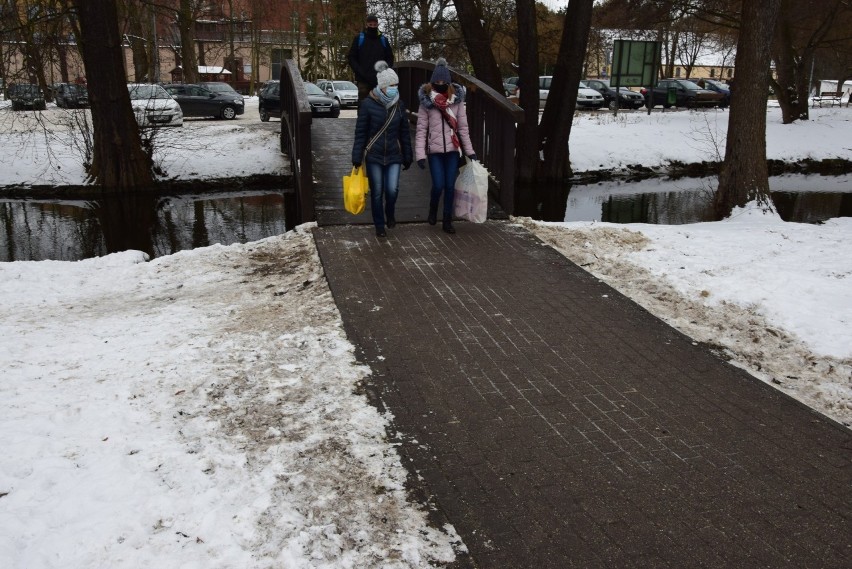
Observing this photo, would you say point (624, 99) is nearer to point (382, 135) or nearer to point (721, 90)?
point (721, 90)

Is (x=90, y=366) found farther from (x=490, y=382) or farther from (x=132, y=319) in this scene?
(x=490, y=382)

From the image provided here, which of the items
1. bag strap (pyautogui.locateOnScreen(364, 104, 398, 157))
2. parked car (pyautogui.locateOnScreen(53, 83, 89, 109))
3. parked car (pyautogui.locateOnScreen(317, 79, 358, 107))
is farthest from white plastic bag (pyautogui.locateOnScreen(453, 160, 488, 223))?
parked car (pyautogui.locateOnScreen(317, 79, 358, 107))

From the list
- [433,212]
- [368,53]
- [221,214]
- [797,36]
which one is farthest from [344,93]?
[433,212]

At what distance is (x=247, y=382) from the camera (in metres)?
4.93

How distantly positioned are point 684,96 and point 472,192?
3051cm

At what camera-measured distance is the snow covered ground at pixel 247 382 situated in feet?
11.2

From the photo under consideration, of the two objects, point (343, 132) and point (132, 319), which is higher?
point (343, 132)

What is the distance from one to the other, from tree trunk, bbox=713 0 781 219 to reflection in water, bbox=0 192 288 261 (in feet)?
24.2

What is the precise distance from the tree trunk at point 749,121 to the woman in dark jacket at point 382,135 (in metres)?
5.67

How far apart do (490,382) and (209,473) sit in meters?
1.84

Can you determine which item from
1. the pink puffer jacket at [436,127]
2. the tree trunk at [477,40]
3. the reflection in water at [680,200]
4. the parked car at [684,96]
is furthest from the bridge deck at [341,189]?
the parked car at [684,96]

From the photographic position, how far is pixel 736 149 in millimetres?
11320

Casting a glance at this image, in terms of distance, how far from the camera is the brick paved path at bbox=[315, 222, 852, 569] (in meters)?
3.36

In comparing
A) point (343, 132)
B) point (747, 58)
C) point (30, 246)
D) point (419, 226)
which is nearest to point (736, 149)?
point (747, 58)
